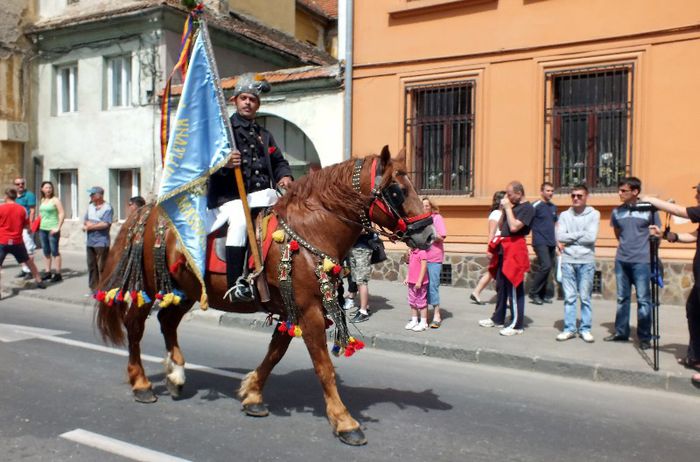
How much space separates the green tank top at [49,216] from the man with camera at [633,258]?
10.9m

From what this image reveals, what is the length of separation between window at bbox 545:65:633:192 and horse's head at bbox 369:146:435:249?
8074 mm

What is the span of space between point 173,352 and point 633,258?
5415mm

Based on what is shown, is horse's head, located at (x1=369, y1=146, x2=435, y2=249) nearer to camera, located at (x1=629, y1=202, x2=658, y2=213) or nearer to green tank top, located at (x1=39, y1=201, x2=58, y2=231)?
camera, located at (x1=629, y1=202, x2=658, y2=213)

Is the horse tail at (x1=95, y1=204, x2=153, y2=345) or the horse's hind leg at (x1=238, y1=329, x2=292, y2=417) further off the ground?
the horse tail at (x1=95, y1=204, x2=153, y2=345)

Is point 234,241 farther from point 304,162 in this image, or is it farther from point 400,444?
point 304,162

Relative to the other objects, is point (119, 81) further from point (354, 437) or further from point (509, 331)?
point (354, 437)

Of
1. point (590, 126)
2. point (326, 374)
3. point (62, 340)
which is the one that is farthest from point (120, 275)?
point (590, 126)

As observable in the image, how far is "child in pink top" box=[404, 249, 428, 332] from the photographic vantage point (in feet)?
27.7

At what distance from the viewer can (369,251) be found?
351 inches

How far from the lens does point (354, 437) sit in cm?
425

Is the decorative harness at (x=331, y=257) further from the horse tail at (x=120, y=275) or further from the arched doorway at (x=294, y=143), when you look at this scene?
the arched doorway at (x=294, y=143)

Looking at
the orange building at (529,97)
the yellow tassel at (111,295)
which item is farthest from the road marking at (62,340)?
the orange building at (529,97)

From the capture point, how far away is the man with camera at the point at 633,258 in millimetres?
7266

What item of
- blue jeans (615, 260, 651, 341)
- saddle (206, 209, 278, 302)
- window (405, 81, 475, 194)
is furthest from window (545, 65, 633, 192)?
saddle (206, 209, 278, 302)
